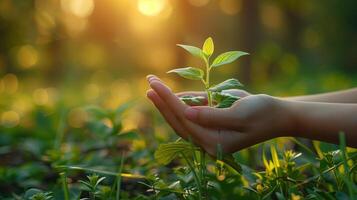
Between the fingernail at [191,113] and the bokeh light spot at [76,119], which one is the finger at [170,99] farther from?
the bokeh light spot at [76,119]

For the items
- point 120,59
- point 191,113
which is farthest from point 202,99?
point 120,59

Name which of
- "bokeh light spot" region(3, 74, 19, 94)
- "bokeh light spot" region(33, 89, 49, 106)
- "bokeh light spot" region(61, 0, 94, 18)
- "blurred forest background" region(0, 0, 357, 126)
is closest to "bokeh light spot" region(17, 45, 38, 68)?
"blurred forest background" region(0, 0, 357, 126)

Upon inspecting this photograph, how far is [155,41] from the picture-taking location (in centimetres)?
3616

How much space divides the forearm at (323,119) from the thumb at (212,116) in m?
0.16

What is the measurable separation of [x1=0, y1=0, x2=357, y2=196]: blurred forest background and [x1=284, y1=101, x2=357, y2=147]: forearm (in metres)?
0.67

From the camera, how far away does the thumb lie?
138 cm

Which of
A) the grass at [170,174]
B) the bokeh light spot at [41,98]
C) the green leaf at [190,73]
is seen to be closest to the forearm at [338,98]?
the grass at [170,174]

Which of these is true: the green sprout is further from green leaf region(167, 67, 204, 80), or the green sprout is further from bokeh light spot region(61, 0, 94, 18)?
bokeh light spot region(61, 0, 94, 18)

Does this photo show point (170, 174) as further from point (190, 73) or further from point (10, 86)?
point (10, 86)

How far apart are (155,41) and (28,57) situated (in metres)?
15.0

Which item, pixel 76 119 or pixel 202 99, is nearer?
pixel 202 99

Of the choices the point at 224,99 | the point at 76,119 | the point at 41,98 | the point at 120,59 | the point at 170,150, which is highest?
the point at 120,59

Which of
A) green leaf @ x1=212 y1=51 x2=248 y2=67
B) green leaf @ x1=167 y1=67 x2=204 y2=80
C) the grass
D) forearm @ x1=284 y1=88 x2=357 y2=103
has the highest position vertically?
green leaf @ x1=212 y1=51 x2=248 y2=67

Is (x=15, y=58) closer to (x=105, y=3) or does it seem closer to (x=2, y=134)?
A: (x=105, y=3)
